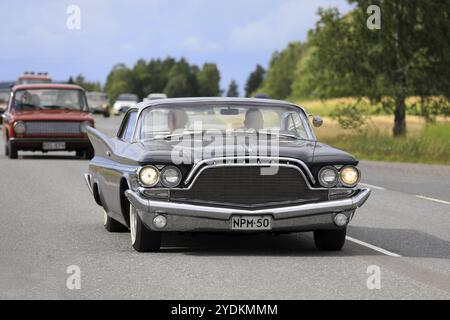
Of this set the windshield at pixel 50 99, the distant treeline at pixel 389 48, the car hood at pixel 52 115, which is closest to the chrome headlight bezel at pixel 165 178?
the car hood at pixel 52 115

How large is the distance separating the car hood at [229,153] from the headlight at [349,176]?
0.07m

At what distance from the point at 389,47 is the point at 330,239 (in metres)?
27.1

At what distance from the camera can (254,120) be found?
11.7 metres

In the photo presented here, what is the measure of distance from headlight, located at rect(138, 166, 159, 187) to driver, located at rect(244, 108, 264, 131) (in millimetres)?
1643

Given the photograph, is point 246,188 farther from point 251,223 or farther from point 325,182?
point 325,182

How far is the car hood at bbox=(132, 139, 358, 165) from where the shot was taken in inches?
407

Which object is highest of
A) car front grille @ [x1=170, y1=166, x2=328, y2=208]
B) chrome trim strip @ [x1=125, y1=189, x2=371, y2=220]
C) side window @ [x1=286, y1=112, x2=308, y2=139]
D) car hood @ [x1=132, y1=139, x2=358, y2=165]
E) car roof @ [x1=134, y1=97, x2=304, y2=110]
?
car roof @ [x1=134, y1=97, x2=304, y2=110]

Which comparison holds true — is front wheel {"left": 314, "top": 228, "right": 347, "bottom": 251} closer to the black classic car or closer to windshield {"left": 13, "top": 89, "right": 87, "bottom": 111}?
the black classic car

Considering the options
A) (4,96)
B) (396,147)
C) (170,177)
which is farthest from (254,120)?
(4,96)

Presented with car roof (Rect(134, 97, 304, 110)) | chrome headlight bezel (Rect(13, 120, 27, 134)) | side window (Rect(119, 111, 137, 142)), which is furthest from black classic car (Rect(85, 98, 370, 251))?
chrome headlight bezel (Rect(13, 120, 27, 134))

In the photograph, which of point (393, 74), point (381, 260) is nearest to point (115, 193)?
point (381, 260)

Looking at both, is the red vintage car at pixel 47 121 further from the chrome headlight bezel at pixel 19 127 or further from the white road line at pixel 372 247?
the white road line at pixel 372 247
